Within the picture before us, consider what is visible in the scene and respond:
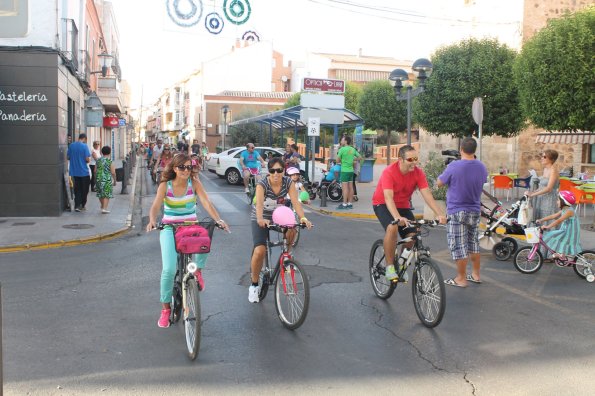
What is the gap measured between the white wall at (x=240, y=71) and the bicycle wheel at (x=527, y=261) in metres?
61.0

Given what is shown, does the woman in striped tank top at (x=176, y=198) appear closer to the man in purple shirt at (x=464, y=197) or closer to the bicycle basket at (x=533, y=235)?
the man in purple shirt at (x=464, y=197)

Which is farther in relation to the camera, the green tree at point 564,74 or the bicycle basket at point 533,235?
the green tree at point 564,74

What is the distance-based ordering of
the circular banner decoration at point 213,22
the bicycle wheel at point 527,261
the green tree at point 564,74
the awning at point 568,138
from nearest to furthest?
the bicycle wheel at point 527,261
the circular banner decoration at point 213,22
the green tree at point 564,74
the awning at point 568,138

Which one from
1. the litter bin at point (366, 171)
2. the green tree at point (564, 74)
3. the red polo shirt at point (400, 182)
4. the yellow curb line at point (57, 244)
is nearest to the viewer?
the red polo shirt at point (400, 182)

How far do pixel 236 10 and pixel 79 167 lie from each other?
15.9 ft

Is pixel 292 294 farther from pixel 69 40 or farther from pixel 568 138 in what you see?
pixel 568 138

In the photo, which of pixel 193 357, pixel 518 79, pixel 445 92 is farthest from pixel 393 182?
pixel 445 92

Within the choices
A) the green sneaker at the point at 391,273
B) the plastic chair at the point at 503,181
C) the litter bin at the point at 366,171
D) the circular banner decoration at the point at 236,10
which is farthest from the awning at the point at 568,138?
the green sneaker at the point at 391,273

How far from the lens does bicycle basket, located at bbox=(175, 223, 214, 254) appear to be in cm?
484

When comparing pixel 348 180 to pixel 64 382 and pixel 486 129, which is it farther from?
pixel 64 382

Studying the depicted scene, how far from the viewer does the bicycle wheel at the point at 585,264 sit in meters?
7.76

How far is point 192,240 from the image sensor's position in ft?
15.9

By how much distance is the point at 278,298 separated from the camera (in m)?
5.62

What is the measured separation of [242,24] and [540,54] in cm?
691
